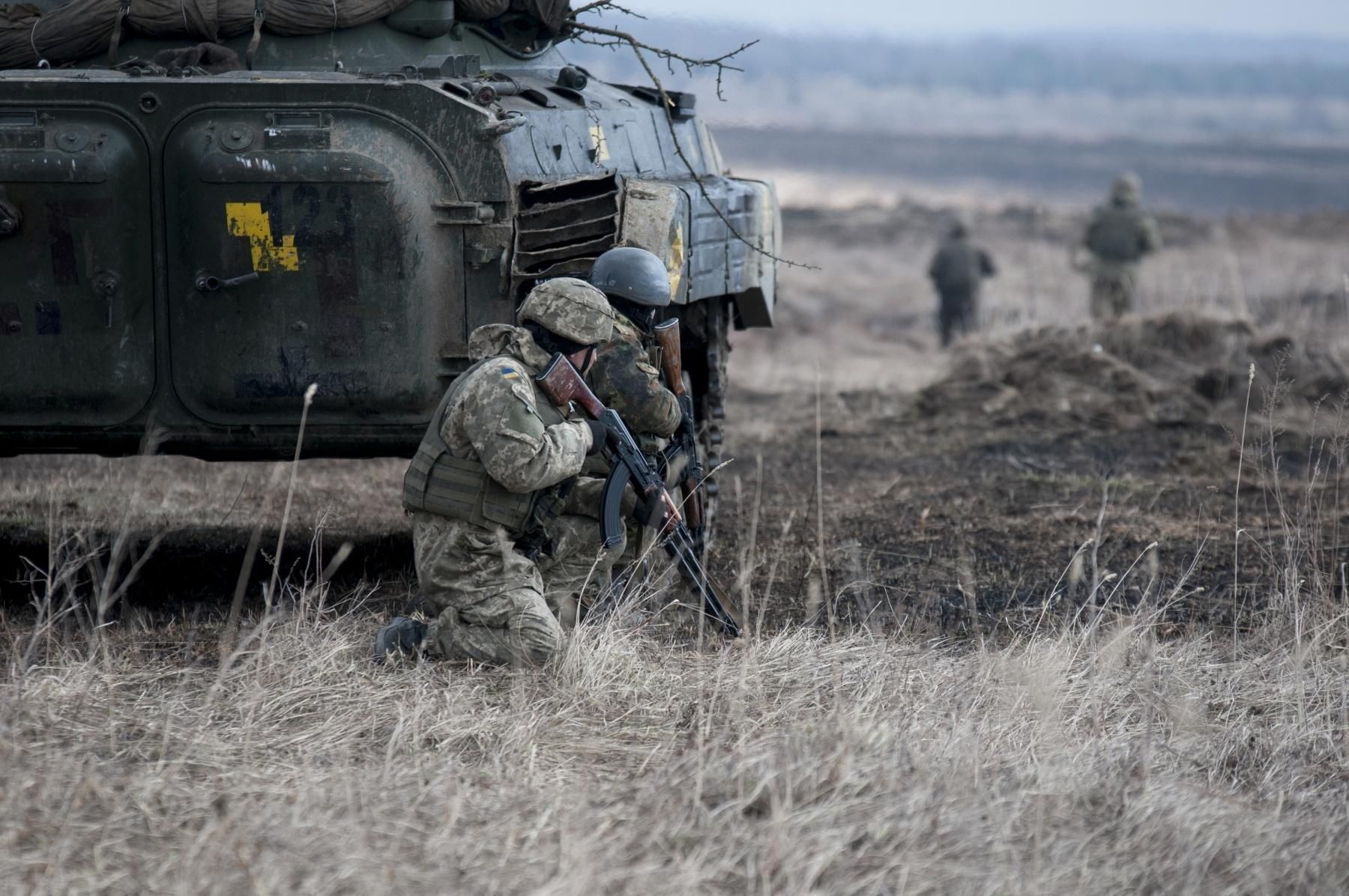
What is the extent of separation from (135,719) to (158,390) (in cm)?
170

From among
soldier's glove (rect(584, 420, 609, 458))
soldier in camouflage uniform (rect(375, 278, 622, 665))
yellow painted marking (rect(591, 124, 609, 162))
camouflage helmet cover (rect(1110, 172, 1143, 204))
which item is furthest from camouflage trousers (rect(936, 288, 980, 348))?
soldier in camouflage uniform (rect(375, 278, 622, 665))

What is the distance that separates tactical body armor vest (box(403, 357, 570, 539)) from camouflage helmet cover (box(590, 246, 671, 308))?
71cm

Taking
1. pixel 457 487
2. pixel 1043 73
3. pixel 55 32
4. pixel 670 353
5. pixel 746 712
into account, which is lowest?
pixel 746 712

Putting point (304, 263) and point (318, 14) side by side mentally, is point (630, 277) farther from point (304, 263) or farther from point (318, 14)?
point (318, 14)

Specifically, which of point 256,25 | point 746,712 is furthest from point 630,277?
point 256,25

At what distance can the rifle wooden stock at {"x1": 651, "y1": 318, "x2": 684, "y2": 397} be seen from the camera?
6215 millimetres

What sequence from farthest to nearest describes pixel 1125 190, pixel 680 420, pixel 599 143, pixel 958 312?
pixel 958 312 → pixel 1125 190 → pixel 599 143 → pixel 680 420

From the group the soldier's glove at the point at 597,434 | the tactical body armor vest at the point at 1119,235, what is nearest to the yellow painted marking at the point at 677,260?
the soldier's glove at the point at 597,434

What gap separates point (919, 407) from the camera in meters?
12.5

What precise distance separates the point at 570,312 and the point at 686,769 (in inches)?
64.0

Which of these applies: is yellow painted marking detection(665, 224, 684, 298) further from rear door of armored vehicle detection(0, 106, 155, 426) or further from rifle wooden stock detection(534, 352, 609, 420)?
rear door of armored vehicle detection(0, 106, 155, 426)

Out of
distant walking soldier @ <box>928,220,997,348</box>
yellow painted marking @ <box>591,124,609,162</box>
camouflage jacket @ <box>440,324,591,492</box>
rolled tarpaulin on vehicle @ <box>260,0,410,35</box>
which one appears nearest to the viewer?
camouflage jacket @ <box>440,324,591,492</box>

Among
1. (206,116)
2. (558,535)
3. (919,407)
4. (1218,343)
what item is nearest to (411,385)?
(558,535)

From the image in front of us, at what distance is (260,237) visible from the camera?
19.2 feet
